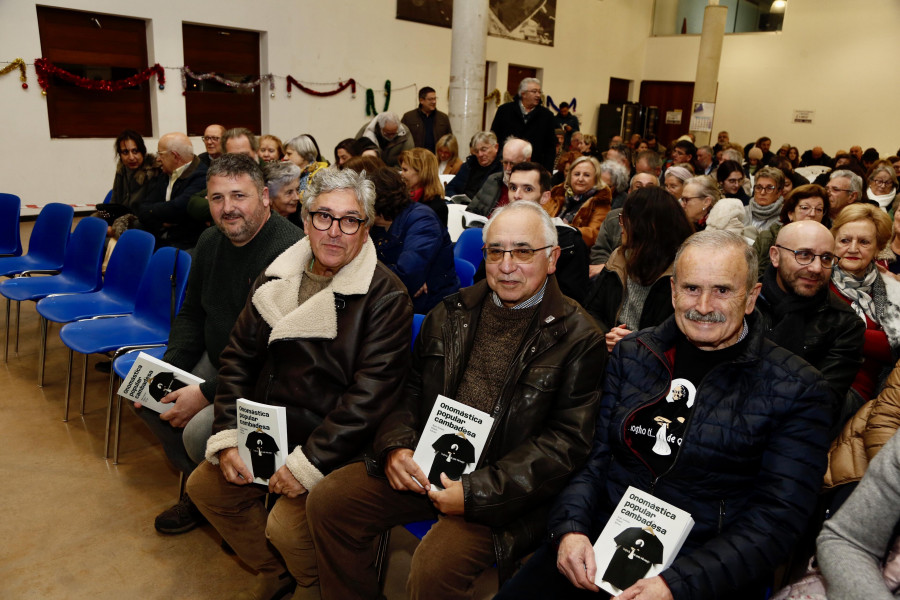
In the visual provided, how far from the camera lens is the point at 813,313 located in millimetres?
2352

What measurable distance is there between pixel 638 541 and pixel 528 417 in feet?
1.48

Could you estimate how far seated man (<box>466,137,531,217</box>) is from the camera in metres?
4.99

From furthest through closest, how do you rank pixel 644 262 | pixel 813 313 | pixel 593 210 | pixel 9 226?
pixel 9 226
pixel 593 210
pixel 644 262
pixel 813 313

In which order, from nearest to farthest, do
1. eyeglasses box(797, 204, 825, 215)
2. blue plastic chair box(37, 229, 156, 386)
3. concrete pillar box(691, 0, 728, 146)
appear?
blue plastic chair box(37, 229, 156, 386) → eyeglasses box(797, 204, 825, 215) → concrete pillar box(691, 0, 728, 146)

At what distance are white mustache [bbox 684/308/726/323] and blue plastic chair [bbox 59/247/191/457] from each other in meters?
2.46

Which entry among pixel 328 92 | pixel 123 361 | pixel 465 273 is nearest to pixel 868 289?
pixel 465 273

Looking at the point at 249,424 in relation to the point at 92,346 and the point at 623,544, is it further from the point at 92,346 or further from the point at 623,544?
the point at 92,346

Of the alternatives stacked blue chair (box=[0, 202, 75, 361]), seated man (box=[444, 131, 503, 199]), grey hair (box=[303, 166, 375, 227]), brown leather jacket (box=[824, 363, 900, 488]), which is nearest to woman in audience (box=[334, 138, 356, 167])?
seated man (box=[444, 131, 503, 199])

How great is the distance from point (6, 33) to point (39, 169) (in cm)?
167

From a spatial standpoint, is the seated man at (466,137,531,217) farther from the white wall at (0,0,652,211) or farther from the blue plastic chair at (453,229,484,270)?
the white wall at (0,0,652,211)

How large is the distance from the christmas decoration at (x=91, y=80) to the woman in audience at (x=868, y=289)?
898cm

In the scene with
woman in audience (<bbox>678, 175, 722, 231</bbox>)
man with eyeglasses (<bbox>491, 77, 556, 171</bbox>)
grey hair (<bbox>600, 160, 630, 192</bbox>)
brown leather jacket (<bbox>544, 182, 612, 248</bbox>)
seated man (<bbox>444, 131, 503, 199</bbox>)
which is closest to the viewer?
woman in audience (<bbox>678, 175, 722, 231</bbox>)

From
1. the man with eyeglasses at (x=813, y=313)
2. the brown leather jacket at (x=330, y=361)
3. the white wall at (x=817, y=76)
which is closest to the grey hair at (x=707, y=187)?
the man with eyeglasses at (x=813, y=313)

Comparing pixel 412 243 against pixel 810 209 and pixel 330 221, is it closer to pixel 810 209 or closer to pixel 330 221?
pixel 330 221
